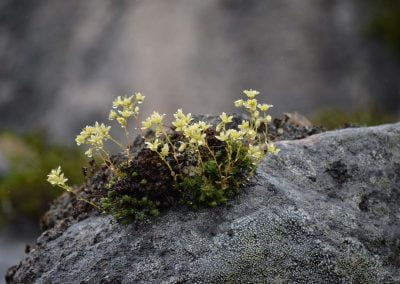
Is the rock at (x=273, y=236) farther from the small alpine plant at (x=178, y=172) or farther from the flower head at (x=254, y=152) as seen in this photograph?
the flower head at (x=254, y=152)

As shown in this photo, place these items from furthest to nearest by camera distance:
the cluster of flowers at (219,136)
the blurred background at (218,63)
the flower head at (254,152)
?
1. the blurred background at (218,63)
2. the flower head at (254,152)
3. the cluster of flowers at (219,136)

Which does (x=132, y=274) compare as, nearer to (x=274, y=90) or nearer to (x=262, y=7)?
(x=274, y=90)

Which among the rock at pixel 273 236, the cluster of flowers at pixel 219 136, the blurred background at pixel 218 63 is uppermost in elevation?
the blurred background at pixel 218 63

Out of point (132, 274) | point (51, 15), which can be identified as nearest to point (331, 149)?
point (132, 274)

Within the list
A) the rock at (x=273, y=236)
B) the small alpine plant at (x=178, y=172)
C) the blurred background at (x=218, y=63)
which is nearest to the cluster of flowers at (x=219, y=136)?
the small alpine plant at (x=178, y=172)

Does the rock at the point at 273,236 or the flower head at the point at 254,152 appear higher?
the flower head at the point at 254,152

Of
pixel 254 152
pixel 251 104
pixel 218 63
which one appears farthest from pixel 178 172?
pixel 218 63

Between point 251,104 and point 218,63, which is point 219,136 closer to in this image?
point 251,104

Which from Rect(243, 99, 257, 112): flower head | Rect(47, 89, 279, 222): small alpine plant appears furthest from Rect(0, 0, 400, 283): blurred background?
Rect(243, 99, 257, 112): flower head

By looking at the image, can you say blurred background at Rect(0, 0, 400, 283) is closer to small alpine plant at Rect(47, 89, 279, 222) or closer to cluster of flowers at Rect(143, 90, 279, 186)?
small alpine plant at Rect(47, 89, 279, 222)
